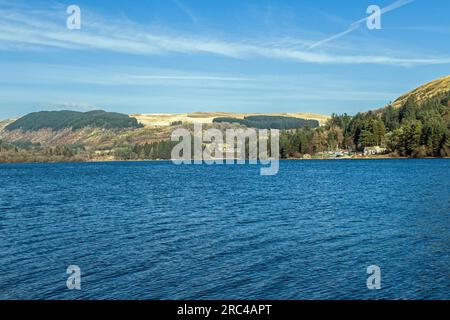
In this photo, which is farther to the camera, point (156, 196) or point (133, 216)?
point (156, 196)

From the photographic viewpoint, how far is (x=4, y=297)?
31922mm

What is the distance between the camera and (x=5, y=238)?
173 feet

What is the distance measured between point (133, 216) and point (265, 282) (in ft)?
125

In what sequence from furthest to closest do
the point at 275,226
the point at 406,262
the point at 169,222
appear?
the point at 169,222, the point at 275,226, the point at 406,262

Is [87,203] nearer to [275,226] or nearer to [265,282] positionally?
[275,226]

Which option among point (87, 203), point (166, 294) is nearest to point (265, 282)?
point (166, 294)

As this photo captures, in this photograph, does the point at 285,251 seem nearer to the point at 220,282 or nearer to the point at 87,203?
the point at 220,282

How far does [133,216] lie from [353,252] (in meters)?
35.0
